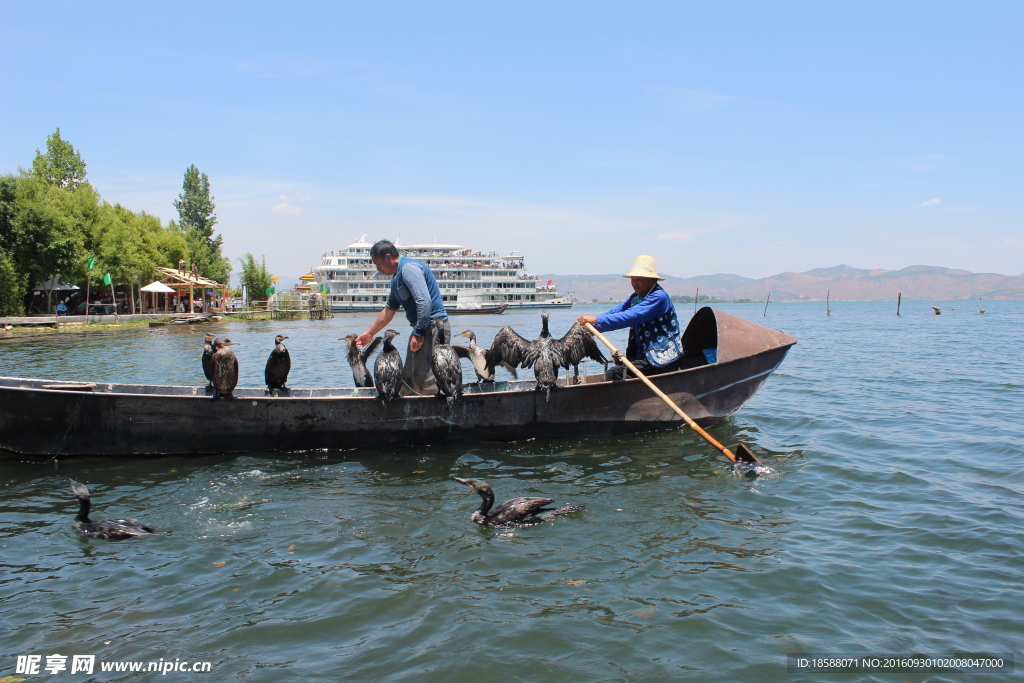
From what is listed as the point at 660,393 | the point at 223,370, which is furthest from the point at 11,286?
the point at 660,393

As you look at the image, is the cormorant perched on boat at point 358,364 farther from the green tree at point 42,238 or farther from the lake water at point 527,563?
the green tree at point 42,238

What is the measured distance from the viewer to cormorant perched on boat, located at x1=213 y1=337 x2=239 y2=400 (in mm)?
7137

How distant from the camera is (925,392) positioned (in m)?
13.9

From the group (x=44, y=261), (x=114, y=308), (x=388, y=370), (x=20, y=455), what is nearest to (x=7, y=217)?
(x=44, y=261)

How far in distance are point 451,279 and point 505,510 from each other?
80.1 meters

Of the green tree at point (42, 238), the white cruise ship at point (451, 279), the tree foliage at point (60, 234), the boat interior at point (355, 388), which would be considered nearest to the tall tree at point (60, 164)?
the tree foliage at point (60, 234)

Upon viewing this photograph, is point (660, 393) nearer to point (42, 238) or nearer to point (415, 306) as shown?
point (415, 306)

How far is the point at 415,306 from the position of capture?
7.41 m

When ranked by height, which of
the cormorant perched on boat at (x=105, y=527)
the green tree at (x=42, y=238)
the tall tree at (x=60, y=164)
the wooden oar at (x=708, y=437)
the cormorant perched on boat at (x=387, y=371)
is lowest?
the cormorant perched on boat at (x=105, y=527)

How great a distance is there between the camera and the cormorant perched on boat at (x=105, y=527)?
5395 millimetres

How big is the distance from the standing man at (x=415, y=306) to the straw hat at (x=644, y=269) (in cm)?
247

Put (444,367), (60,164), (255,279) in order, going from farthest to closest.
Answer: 1. (255,279)
2. (60,164)
3. (444,367)

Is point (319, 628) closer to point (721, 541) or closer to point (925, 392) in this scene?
point (721, 541)

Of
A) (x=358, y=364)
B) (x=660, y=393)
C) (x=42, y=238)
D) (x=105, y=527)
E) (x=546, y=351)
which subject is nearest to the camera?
(x=105, y=527)
